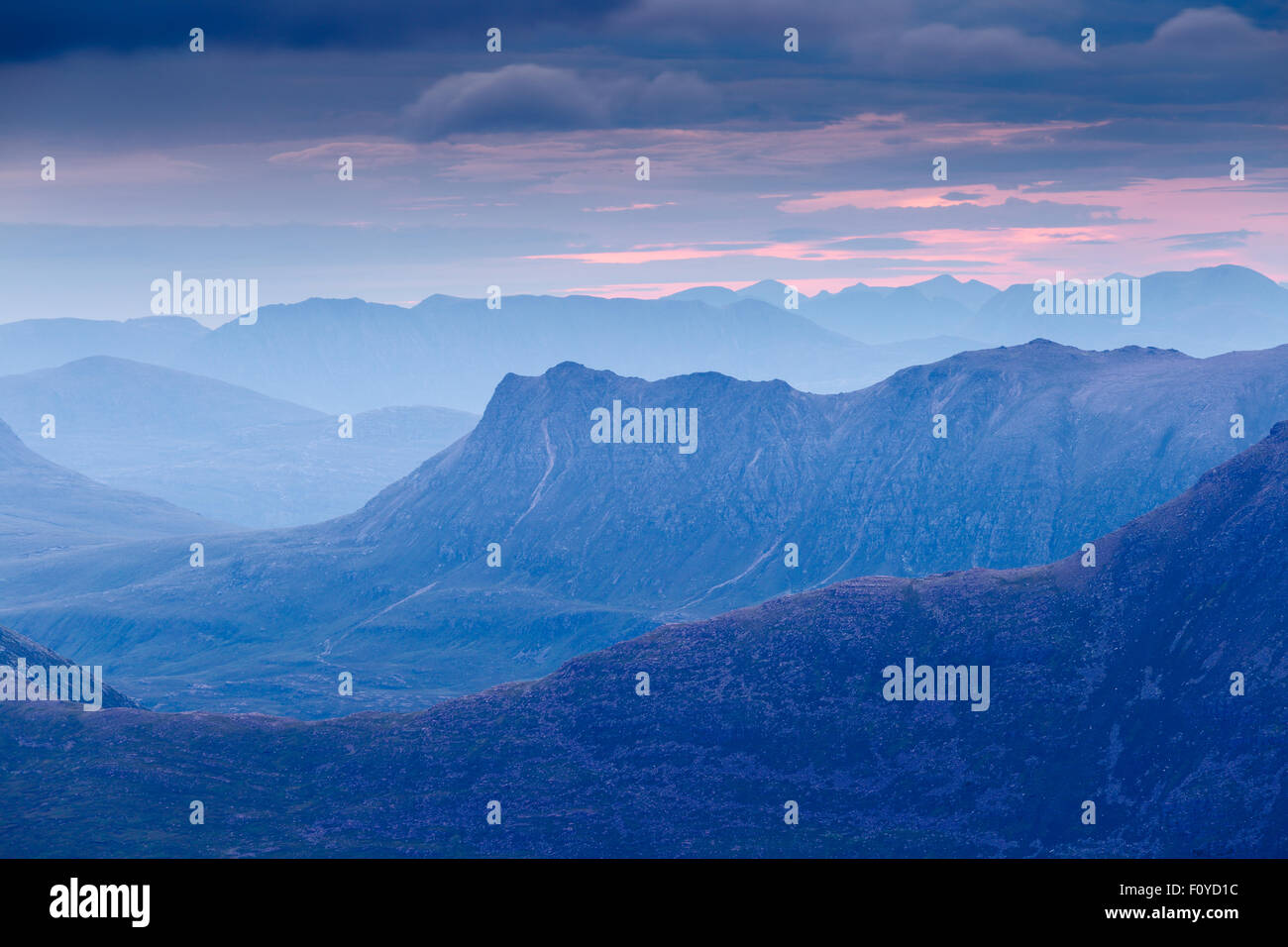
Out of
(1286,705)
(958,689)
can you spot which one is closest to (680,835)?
(958,689)

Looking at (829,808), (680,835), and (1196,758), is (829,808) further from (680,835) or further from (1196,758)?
(1196,758)

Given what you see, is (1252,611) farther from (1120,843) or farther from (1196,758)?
(1120,843)

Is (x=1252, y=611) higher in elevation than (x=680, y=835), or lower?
higher
